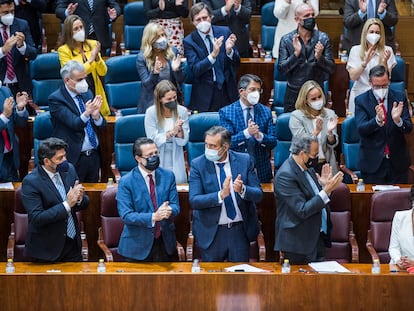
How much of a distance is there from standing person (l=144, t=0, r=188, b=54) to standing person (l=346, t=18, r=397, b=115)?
1.26m

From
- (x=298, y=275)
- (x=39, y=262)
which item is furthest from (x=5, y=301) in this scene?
(x=298, y=275)

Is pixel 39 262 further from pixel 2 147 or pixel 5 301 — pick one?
pixel 2 147

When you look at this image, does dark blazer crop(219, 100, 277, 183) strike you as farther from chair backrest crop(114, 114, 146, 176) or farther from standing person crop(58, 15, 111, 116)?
standing person crop(58, 15, 111, 116)

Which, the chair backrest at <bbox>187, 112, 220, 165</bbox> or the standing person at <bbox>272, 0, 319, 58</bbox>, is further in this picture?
the standing person at <bbox>272, 0, 319, 58</bbox>

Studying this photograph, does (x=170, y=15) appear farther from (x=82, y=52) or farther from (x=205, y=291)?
(x=205, y=291)

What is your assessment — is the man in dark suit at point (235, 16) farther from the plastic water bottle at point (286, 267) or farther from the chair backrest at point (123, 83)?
the plastic water bottle at point (286, 267)

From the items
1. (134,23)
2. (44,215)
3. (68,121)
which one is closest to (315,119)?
(68,121)

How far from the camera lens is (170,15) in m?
8.15

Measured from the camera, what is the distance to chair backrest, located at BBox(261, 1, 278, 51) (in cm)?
874

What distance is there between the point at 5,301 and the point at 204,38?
2.67 meters

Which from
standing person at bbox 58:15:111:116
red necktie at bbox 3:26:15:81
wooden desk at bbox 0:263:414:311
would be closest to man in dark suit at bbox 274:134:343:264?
wooden desk at bbox 0:263:414:311

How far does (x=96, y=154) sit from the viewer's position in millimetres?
7023

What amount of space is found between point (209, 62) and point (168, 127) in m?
0.87

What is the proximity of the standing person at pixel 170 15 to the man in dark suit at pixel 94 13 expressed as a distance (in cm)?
36
